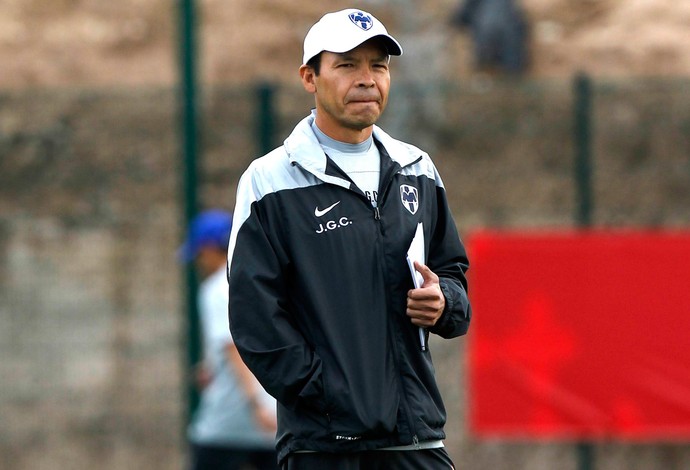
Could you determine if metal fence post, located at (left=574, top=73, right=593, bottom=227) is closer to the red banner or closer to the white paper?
the red banner

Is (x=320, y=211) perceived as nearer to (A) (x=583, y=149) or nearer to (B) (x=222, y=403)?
(B) (x=222, y=403)

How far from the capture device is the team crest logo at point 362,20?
3961mm

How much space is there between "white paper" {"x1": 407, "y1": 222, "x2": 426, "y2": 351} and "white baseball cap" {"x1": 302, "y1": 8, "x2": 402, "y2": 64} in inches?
21.5

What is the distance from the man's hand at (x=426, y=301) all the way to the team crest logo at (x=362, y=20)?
0.69 m

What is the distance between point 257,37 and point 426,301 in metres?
9.39

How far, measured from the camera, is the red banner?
329 inches

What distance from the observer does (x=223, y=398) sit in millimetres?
6801

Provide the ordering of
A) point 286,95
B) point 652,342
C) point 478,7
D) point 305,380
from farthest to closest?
point 478,7 → point 286,95 → point 652,342 → point 305,380

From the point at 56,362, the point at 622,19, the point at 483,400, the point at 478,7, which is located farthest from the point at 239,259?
the point at 622,19

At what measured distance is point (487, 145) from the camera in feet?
30.7

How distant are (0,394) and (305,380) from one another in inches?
222

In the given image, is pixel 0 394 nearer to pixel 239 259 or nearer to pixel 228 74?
pixel 228 74

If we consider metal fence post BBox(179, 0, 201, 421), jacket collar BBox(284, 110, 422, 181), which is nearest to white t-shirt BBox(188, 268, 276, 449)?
metal fence post BBox(179, 0, 201, 421)

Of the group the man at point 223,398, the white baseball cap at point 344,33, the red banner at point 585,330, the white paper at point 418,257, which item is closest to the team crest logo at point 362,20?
the white baseball cap at point 344,33
